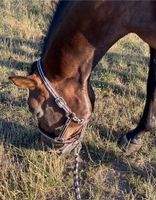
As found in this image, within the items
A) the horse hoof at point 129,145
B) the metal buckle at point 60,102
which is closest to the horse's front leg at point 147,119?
the horse hoof at point 129,145

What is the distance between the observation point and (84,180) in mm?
3275

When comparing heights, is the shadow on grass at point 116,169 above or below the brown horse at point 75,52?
below

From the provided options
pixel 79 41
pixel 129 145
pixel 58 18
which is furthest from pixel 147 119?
pixel 58 18

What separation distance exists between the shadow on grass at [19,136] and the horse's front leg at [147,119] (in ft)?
2.42

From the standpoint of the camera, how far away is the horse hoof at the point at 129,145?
Answer: 3.67m

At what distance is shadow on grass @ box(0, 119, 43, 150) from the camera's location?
3607 millimetres

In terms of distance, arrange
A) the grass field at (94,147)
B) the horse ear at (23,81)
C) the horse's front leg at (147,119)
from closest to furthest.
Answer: the horse ear at (23,81)
the grass field at (94,147)
the horse's front leg at (147,119)

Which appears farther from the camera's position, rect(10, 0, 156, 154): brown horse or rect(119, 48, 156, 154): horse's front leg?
rect(119, 48, 156, 154): horse's front leg

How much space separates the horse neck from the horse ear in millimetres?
126

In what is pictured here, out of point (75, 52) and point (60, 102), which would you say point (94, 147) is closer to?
point (60, 102)

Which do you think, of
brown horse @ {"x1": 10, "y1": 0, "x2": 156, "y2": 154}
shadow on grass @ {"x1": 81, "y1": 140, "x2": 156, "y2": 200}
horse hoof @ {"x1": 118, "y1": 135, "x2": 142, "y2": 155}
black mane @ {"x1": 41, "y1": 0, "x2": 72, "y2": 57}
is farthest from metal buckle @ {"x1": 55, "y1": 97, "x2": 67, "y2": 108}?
horse hoof @ {"x1": 118, "y1": 135, "x2": 142, "y2": 155}

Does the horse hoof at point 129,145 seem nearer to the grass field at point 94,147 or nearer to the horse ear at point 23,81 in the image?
the grass field at point 94,147

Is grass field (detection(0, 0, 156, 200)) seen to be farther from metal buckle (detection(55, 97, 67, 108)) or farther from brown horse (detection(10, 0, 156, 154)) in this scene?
metal buckle (detection(55, 97, 67, 108))

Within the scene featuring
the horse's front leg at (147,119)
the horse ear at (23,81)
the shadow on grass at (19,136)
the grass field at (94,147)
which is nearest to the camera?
the horse ear at (23,81)
